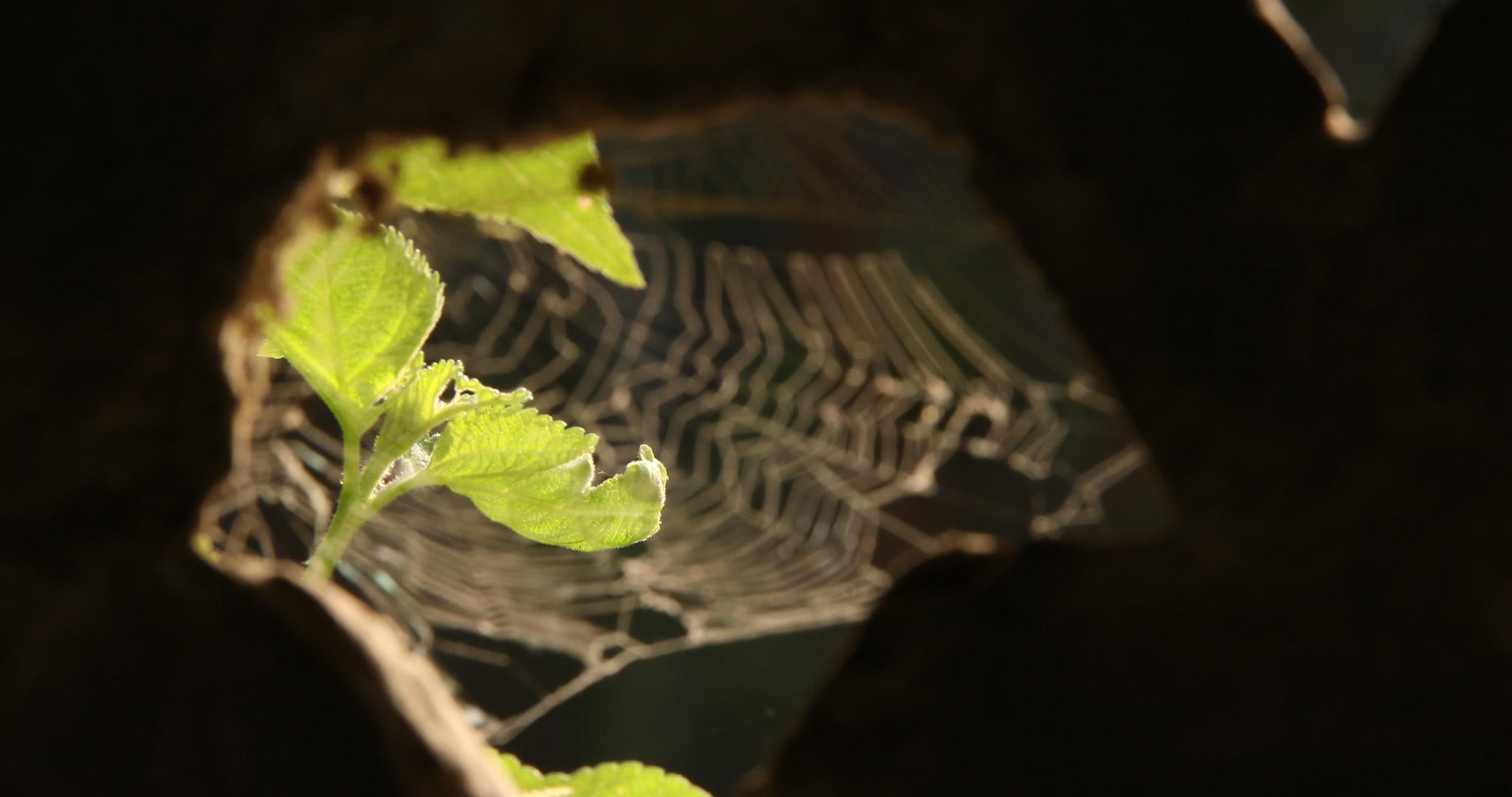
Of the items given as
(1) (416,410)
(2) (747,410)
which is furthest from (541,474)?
(2) (747,410)

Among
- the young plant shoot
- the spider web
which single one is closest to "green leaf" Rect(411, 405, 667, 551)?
the young plant shoot

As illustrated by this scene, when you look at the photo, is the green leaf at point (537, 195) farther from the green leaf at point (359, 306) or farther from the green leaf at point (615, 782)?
the green leaf at point (615, 782)

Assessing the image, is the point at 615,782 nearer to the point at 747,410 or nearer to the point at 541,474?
the point at 541,474

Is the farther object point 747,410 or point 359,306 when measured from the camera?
point 747,410

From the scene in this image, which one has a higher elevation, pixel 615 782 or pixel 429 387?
pixel 429 387

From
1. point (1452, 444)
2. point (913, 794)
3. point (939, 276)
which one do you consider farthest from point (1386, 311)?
point (939, 276)

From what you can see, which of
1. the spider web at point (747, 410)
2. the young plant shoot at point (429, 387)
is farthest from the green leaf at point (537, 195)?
the spider web at point (747, 410)
